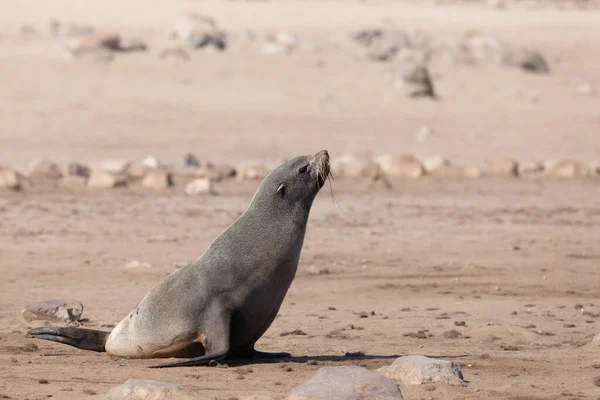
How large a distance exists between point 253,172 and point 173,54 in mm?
8542

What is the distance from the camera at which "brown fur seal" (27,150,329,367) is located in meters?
6.03

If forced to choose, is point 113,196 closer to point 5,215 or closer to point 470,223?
point 5,215

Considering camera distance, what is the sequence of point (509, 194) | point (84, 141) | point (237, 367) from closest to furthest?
point (237, 367)
point (509, 194)
point (84, 141)

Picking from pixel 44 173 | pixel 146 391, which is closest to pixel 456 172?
pixel 44 173

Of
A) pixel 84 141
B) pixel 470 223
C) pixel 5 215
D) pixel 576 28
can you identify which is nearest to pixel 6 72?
pixel 84 141

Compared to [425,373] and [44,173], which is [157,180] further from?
[425,373]

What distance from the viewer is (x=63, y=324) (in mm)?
7395

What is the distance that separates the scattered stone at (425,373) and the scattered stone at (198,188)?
875 centimetres

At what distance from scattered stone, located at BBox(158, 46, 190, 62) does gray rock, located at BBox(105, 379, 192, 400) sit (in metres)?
18.3

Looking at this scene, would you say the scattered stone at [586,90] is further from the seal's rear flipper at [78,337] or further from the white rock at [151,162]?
the seal's rear flipper at [78,337]

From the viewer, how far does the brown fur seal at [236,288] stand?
603 cm

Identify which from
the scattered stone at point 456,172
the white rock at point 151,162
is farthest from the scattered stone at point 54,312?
the scattered stone at point 456,172

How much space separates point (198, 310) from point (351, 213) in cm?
708

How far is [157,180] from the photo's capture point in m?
14.3
